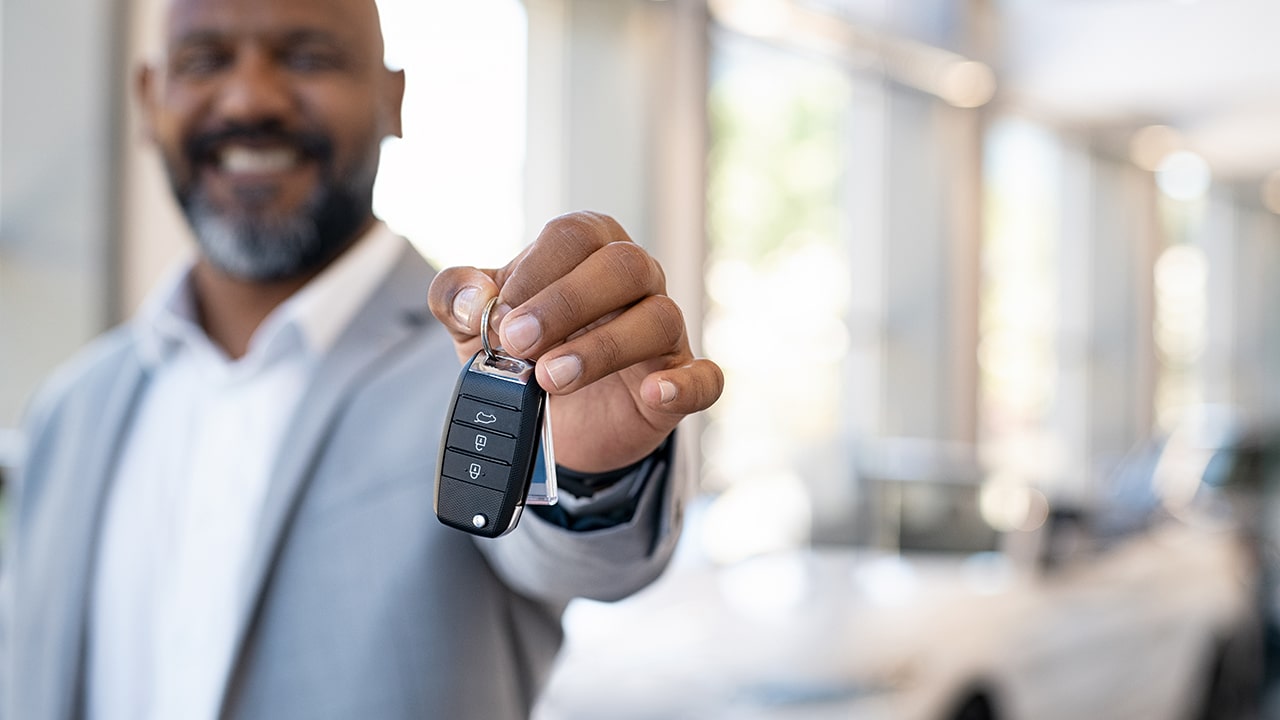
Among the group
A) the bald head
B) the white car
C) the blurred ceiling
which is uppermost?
the blurred ceiling

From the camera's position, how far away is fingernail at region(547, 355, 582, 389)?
37cm

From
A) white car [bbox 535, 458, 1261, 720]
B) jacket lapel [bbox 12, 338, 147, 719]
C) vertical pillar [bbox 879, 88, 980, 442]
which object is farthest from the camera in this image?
vertical pillar [bbox 879, 88, 980, 442]

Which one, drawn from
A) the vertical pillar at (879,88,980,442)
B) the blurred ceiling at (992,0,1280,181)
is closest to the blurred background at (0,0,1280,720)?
the blurred ceiling at (992,0,1280,181)

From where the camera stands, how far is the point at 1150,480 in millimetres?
3873

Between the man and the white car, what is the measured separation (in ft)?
1.93

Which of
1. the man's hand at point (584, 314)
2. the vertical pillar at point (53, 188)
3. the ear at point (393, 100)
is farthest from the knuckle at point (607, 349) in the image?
Answer: the vertical pillar at point (53, 188)

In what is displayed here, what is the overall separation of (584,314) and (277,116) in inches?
6.2

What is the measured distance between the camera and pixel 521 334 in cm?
37

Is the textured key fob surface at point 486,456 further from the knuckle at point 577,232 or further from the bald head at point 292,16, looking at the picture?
the bald head at point 292,16

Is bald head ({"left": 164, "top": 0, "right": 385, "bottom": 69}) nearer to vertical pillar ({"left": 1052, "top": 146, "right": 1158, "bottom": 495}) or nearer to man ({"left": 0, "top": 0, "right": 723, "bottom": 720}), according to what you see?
man ({"left": 0, "top": 0, "right": 723, "bottom": 720})

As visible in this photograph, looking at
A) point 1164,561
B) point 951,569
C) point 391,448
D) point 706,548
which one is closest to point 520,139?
point 391,448

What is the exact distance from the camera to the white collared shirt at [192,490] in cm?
54

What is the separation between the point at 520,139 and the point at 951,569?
2564mm

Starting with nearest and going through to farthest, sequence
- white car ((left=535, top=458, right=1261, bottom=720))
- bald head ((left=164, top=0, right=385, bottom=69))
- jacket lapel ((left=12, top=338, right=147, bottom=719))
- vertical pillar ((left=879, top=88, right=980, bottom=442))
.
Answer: bald head ((left=164, top=0, right=385, bottom=69))
jacket lapel ((left=12, top=338, right=147, bottom=719))
white car ((left=535, top=458, right=1261, bottom=720))
vertical pillar ((left=879, top=88, right=980, bottom=442))
